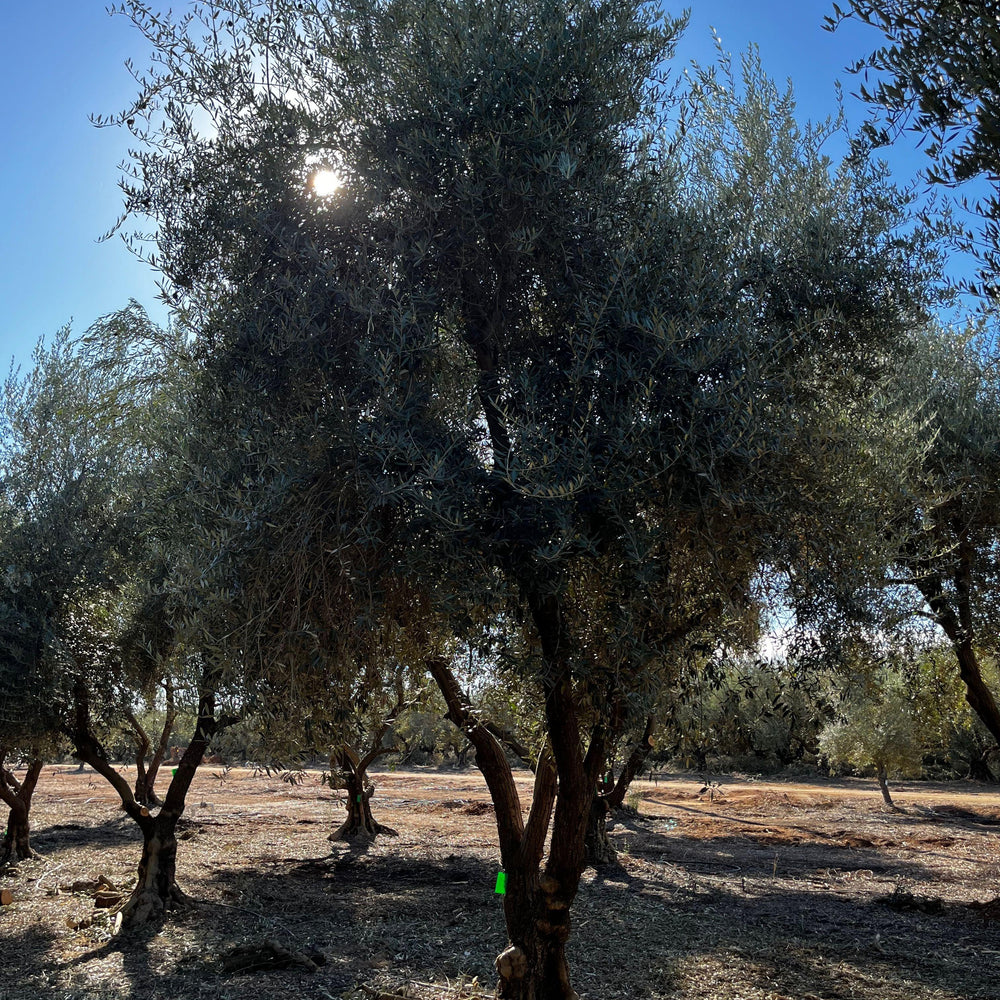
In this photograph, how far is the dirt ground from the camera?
9430 millimetres

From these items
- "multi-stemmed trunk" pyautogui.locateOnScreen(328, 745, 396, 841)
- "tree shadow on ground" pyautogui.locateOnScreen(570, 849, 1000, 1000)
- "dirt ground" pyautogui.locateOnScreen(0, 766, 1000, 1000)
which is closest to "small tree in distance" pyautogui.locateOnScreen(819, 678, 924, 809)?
"dirt ground" pyautogui.locateOnScreen(0, 766, 1000, 1000)

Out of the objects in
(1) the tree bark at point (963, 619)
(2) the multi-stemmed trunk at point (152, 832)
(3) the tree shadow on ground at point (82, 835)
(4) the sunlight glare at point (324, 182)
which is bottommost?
(3) the tree shadow on ground at point (82, 835)

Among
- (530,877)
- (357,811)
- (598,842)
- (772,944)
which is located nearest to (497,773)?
(530,877)

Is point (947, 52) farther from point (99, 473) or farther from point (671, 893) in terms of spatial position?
point (671, 893)

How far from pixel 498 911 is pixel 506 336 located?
33.2ft

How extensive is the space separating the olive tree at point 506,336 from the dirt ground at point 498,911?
379 cm

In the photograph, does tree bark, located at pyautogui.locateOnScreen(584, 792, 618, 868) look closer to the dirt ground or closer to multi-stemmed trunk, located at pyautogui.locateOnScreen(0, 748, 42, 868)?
the dirt ground

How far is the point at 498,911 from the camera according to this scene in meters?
13.3

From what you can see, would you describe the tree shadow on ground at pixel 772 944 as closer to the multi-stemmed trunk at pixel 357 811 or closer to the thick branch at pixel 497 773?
the thick branch at pixel 497 773

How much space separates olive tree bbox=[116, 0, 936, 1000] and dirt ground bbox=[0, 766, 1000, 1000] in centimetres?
379

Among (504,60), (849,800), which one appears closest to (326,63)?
(504,60)

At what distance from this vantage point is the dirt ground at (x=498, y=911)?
30.9 ft

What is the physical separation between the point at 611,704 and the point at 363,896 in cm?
1111

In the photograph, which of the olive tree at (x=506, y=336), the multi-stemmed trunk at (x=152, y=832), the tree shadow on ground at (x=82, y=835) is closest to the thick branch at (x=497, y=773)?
the olive tree at (x=506, y=336)
